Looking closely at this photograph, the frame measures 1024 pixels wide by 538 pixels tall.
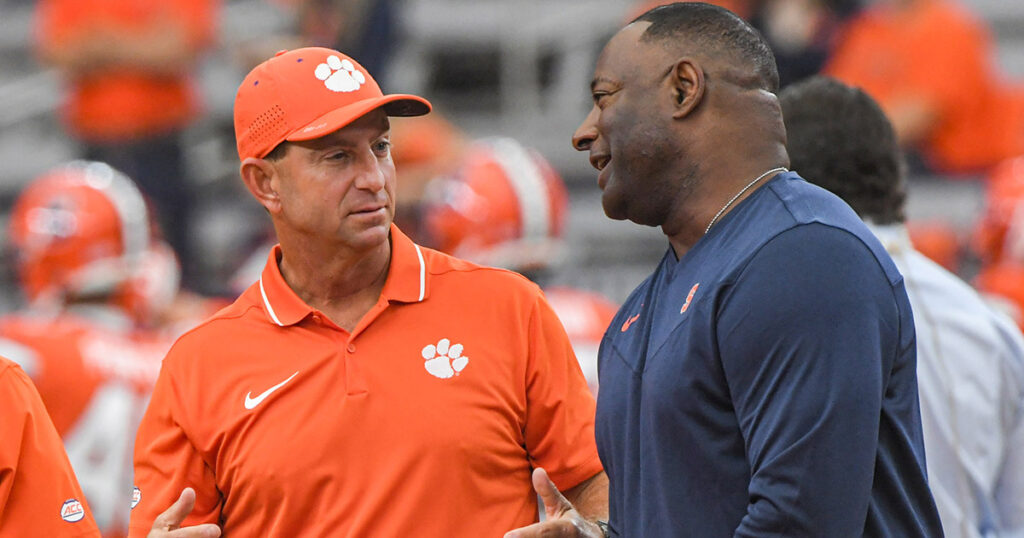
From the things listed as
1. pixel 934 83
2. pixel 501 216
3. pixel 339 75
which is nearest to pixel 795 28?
pixel 934 83

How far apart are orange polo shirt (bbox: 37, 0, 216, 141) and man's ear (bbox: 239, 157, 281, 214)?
575 cm

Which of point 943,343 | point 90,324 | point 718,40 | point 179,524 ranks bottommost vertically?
point 90,324

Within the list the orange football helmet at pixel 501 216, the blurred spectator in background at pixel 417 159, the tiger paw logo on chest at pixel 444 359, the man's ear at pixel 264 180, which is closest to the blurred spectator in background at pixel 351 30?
the blurred spectator in background at pixel 417 159

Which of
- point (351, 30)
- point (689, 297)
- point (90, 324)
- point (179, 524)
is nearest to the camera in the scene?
point (689, 297)

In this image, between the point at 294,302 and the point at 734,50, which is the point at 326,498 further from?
the point at 734,50

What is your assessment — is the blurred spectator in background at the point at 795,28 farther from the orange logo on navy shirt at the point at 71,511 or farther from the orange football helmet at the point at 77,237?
the orange logo on navy shirt at the point at 71,511

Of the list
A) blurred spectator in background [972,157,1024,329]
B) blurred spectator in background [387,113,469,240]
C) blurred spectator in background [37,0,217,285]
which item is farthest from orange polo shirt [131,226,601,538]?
blurred spectator in background [37,0,217,285]

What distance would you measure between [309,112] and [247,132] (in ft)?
0.67

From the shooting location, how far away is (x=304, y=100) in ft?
11.0

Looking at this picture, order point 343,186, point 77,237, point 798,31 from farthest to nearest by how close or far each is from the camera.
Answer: point 798,31
point 77,237
point 343,186

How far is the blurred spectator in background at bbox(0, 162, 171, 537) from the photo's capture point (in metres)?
5.15

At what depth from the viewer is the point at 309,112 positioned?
11.0 feet

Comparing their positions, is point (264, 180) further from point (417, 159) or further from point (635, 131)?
point (417, 159)

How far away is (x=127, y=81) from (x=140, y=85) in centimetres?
8
